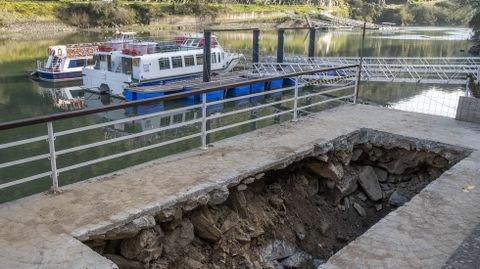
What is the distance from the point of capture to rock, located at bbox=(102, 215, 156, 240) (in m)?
4.74

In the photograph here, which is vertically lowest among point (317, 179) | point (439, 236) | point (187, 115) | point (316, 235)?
point (187, 115)

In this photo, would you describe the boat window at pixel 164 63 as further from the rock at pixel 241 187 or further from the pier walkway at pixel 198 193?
the rock at pixel 241 187

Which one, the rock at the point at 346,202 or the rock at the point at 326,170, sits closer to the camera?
the rock at the point at 326,170

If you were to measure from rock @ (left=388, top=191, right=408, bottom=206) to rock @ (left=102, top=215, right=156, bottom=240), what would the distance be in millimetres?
4491

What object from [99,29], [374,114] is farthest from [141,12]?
[374,114]

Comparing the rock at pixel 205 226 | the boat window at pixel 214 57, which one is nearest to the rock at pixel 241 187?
the rock at pixel 205 226

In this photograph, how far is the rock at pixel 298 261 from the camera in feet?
21.4

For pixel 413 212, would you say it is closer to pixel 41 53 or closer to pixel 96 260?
pixel 96 260

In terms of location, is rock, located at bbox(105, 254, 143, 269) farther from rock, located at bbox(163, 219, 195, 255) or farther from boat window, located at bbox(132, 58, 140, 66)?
boat window, located at bbox(132, 58, 140, 66)

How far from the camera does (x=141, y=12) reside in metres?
65.1

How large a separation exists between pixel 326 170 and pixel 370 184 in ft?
3.30

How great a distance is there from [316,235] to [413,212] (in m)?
2.04

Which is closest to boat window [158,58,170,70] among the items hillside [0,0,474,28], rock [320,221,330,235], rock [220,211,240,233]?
rock [320,221,330,235]

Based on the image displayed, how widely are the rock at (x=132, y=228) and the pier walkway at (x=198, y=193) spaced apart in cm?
7
